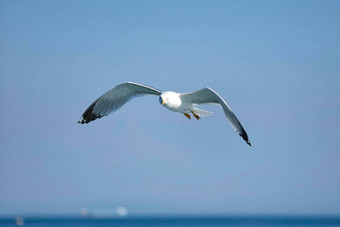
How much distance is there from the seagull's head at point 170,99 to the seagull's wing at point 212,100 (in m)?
0.18

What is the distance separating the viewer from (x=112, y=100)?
10.9 m

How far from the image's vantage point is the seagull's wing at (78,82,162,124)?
10766 millimetres

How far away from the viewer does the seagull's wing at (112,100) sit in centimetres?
1077

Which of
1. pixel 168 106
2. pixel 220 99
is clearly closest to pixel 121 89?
pixel 168 106

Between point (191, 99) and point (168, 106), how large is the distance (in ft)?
1.82

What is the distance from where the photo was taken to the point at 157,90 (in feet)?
34.7

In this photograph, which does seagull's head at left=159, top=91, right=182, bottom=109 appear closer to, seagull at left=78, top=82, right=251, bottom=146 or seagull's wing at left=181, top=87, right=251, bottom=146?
seagull at left=78, top=82, right=251, bottom=146

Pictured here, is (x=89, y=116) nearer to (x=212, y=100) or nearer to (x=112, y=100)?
(x=112, y=100)

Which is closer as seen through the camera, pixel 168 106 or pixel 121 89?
pixel 168 106

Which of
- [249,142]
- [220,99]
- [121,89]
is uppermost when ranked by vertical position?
[121,89]

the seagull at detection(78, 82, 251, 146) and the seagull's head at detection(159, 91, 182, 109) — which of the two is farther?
the seagull's head at detection(159, 91, 182, 109)

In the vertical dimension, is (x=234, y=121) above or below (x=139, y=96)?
below

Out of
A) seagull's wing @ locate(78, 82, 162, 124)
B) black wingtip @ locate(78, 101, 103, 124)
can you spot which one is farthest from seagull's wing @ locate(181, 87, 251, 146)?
black wingtip @ locate(78, 101, 103, 124)

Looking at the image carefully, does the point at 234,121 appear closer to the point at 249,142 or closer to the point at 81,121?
the point at 249,142
